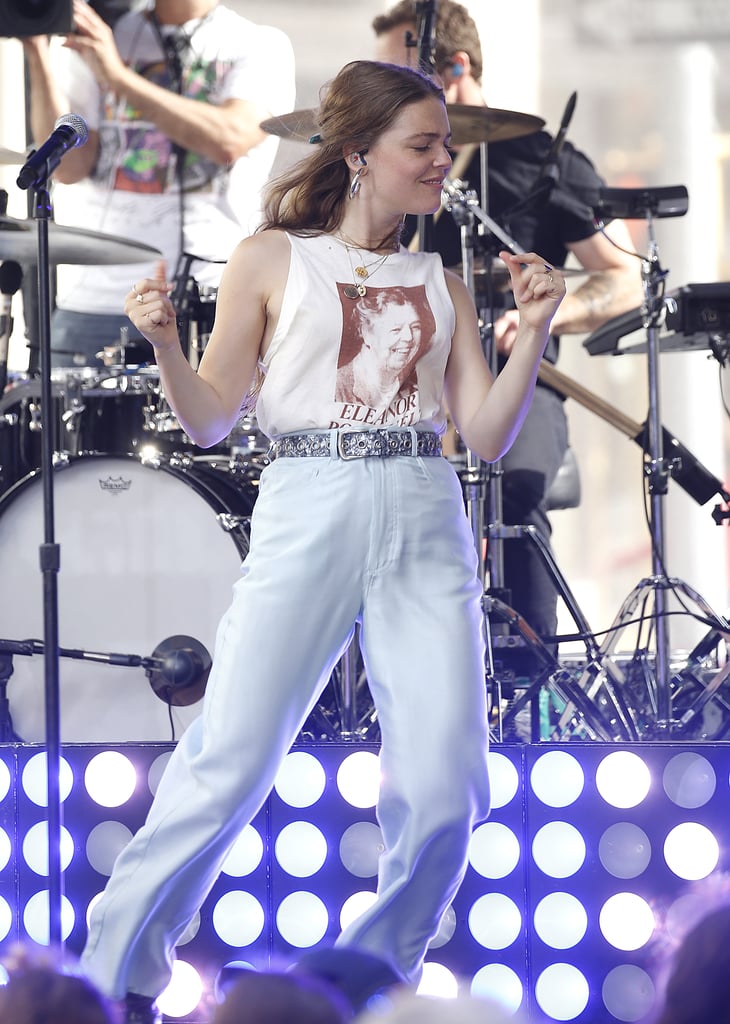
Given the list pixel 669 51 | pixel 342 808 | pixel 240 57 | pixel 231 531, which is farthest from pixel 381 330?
pixel 669 51

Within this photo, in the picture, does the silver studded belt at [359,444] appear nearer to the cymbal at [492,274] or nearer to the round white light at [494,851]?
the round white light at [494,851]

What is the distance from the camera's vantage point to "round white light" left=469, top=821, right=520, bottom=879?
2.63 metres

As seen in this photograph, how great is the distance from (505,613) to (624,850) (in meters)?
1.63

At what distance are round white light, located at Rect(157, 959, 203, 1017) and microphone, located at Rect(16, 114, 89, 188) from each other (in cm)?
152

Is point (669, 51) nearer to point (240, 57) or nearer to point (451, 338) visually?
point (240, 57)

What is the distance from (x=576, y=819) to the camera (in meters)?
2.61

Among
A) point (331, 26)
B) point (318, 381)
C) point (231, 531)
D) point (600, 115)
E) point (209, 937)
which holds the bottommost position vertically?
point (209, 937)

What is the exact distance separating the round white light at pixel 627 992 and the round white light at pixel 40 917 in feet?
3.50

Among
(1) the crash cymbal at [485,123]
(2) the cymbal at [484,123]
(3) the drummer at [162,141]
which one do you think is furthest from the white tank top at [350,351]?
(3) the drummer at [162,141]

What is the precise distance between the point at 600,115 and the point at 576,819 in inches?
170

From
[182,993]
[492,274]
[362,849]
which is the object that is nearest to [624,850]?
[362,849]

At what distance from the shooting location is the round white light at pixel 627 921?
99.8 inches

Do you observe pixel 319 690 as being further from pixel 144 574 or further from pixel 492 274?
pixel 492 274

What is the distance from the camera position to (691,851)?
100 inches
